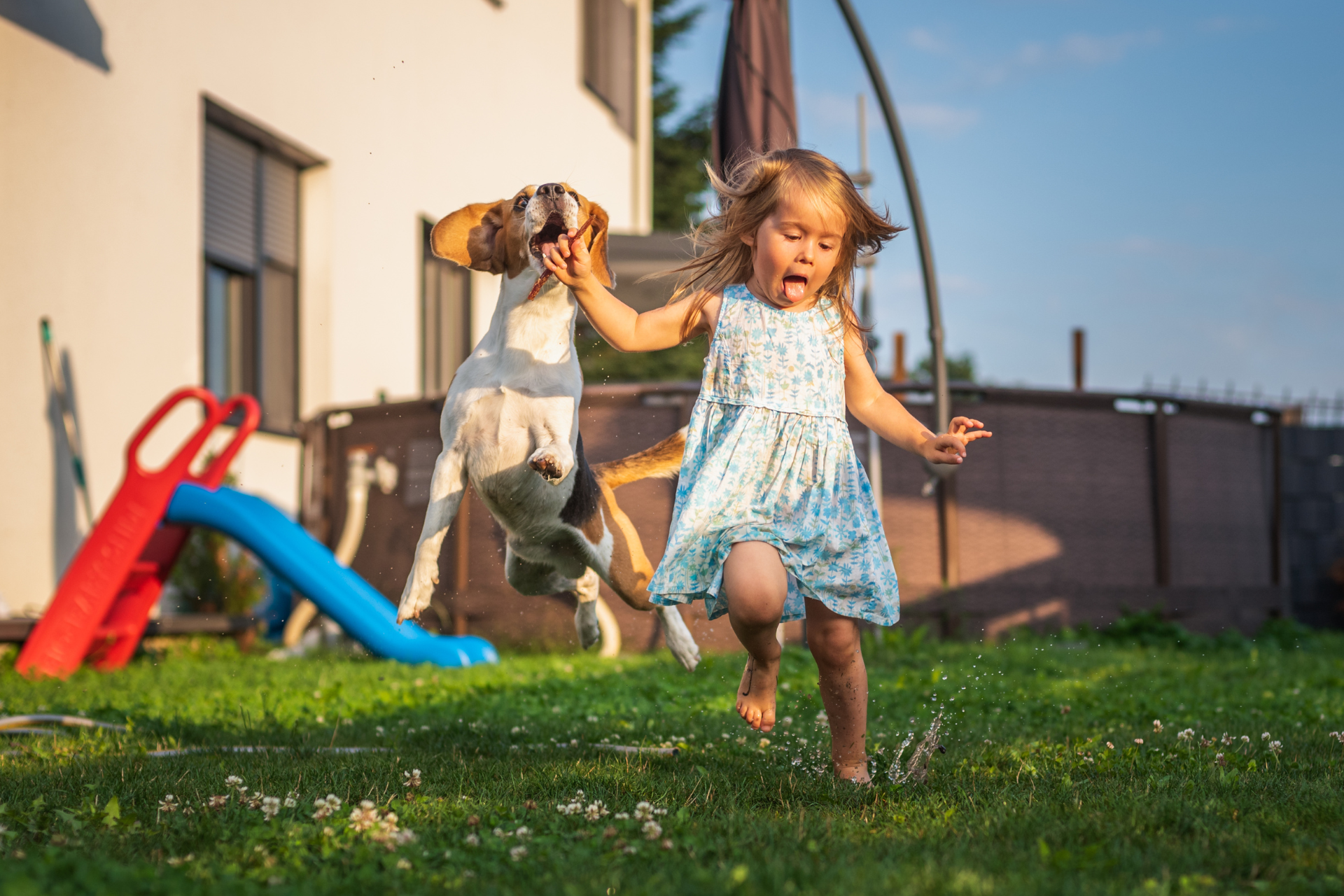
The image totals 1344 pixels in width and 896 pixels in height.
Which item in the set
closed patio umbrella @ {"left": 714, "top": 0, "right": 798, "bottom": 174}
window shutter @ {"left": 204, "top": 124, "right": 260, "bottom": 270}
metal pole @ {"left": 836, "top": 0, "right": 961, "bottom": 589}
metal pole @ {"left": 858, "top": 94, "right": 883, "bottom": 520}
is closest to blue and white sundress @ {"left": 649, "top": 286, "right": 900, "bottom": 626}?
closed patio umbrella @ {"left": 714, "top": 0, "right": 798, "bottom": 174}

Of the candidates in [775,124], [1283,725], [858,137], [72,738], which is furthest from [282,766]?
[858,137]

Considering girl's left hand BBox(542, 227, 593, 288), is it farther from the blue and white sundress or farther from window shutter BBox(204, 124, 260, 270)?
Answer: window shutter BBox(204, 124, 260, 270)

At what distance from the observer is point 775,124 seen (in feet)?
16.2

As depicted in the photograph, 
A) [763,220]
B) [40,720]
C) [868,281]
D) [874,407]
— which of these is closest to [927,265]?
[868,281]

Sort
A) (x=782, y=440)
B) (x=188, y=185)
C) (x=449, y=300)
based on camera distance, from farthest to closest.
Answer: (x=188, y=185) → (x=449, y=300) → (x=782, y=440)

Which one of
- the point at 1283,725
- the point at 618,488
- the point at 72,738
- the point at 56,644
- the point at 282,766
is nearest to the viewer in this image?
the point at 618,488

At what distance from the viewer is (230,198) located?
951 centimetres

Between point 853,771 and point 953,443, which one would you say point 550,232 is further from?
point 853,771

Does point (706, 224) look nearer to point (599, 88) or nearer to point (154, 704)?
point (154, 704)

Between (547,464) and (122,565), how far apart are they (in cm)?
500

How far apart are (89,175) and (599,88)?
368 cm

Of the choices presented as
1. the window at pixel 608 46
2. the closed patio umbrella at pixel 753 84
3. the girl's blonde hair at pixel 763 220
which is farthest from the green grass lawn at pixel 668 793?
the window at pixel 608 46

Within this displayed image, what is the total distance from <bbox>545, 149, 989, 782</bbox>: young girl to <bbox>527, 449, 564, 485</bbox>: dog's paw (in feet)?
1.36

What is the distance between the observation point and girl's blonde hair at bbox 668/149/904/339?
9.82ft
